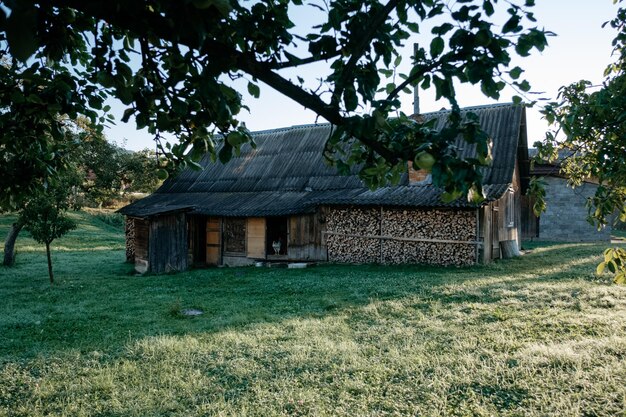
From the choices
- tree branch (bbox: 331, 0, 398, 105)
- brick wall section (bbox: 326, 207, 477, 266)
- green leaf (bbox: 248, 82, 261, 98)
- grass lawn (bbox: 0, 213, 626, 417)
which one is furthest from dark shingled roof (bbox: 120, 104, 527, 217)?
tree branch (bbox: 331, 0, 398, 105)

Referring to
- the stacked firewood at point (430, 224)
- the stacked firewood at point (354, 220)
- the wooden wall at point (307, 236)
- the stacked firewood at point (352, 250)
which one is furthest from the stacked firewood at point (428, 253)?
the wooden wall at point (307, 236)

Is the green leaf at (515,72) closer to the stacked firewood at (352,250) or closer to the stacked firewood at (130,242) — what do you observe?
the stacked firewood at (352,250)

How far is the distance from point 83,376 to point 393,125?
5.00 metres

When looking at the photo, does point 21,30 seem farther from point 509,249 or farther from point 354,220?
point 509,249

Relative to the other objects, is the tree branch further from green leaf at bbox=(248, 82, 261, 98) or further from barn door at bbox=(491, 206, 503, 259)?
barn door at bbox=(491, 206, 503, 259)

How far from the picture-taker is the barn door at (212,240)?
A: 1811 centimetres

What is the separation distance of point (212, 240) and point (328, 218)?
18.1 ft

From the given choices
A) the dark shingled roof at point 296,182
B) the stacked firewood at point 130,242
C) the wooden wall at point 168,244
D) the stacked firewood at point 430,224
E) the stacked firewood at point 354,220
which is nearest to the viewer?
the stacked firewood at point 430,224

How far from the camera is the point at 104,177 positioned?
75.7ft

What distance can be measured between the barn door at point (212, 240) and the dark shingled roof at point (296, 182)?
0.82 m

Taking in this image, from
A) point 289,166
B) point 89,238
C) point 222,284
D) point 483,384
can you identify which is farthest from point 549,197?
point 89,238

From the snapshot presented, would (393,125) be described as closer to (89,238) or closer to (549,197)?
(549,197)

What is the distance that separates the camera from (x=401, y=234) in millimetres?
14898

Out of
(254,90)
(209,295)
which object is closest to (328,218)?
(209,295)
